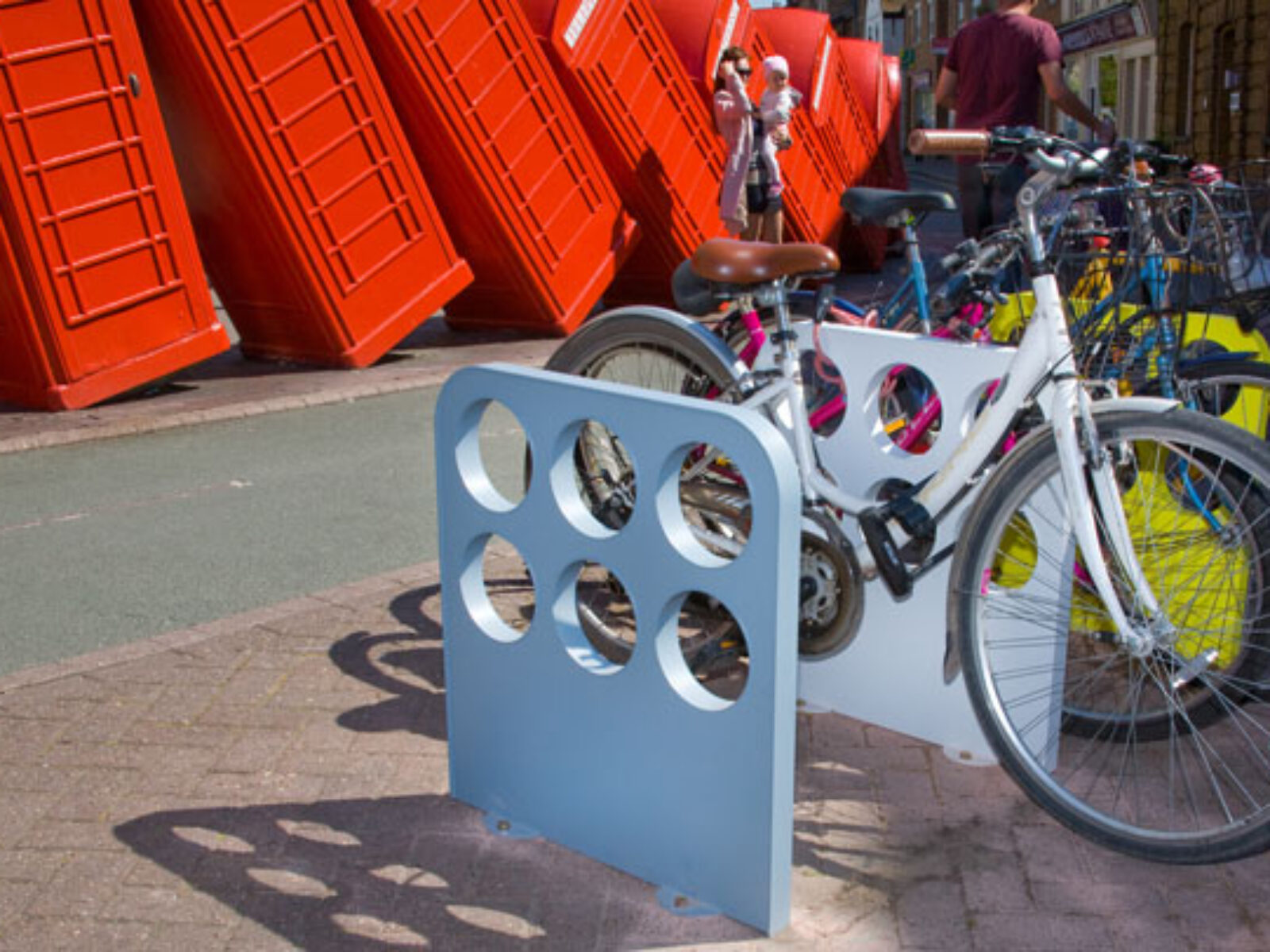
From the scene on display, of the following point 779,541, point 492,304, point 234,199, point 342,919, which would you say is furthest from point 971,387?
point 492,304

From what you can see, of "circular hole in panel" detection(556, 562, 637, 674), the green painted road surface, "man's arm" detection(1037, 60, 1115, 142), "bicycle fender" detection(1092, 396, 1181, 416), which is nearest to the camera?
"bicycle fender" detection(1092, 396, 1181, 416)

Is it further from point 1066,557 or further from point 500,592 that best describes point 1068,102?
point 1066,557

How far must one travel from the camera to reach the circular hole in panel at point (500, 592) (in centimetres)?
338

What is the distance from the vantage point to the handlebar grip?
3.37 meters

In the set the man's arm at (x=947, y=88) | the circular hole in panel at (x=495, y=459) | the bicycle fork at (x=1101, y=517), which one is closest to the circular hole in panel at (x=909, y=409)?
the bicycle fork at (x=1101, y=517)

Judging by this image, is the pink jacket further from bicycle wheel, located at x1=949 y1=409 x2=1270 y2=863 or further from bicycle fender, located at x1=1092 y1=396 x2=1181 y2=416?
bicycle fender, located at x1=1092 y1=396 x2=1181 y2=416

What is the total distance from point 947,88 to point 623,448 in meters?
4.70

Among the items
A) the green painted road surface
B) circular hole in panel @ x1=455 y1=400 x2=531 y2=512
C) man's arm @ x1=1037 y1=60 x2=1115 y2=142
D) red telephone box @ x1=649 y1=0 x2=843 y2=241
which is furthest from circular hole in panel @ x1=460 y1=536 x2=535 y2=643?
red telephone box @ x1=649 y1=0 x2=843 y2=241

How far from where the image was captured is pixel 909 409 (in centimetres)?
442

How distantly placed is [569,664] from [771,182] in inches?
390

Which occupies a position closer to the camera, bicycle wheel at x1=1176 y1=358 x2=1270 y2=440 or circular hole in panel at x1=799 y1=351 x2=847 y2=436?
bicycle wheel at x1=1176 y1=358 x2=1270 y2=440

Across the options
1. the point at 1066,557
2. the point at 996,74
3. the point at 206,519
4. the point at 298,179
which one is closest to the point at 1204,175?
the point at 1066,557

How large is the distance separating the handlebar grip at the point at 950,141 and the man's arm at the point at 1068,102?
1568 millimetres

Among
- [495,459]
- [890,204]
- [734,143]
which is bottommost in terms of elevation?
[495,459]
